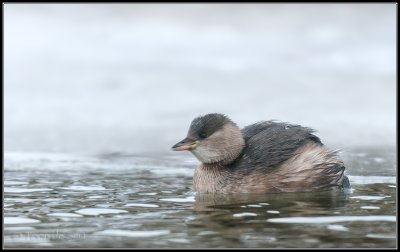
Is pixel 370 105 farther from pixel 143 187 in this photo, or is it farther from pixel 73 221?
pixel 73 221

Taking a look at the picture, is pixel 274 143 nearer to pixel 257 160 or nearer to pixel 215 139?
pixel 257 160

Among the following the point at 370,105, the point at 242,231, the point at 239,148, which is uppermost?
the point at 370,105

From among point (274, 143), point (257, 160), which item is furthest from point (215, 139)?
point (274, 143)

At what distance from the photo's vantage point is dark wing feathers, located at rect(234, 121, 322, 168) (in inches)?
316

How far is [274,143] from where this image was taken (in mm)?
8070

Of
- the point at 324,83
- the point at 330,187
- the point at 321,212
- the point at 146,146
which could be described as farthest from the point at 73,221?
the point at 324,83

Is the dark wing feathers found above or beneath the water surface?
above

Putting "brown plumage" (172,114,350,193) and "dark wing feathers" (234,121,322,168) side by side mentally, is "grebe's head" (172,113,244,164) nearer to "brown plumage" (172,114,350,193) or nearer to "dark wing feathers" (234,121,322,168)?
"brown plumage" (172,114,350,193)

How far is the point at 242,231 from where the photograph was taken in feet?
18.8

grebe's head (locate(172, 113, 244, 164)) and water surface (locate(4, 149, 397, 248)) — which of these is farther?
grebe's head (locate(172, 113, 244, 164))

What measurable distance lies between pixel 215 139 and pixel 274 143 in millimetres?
569

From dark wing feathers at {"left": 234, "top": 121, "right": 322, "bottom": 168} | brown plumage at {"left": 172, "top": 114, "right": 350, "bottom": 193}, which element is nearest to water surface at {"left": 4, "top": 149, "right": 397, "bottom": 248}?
brown plumage at {"left": 172, "top": 114, "right": 350, "bottom": 193}

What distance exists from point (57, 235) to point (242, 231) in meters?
1.25

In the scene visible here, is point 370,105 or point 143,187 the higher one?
point 370,105
